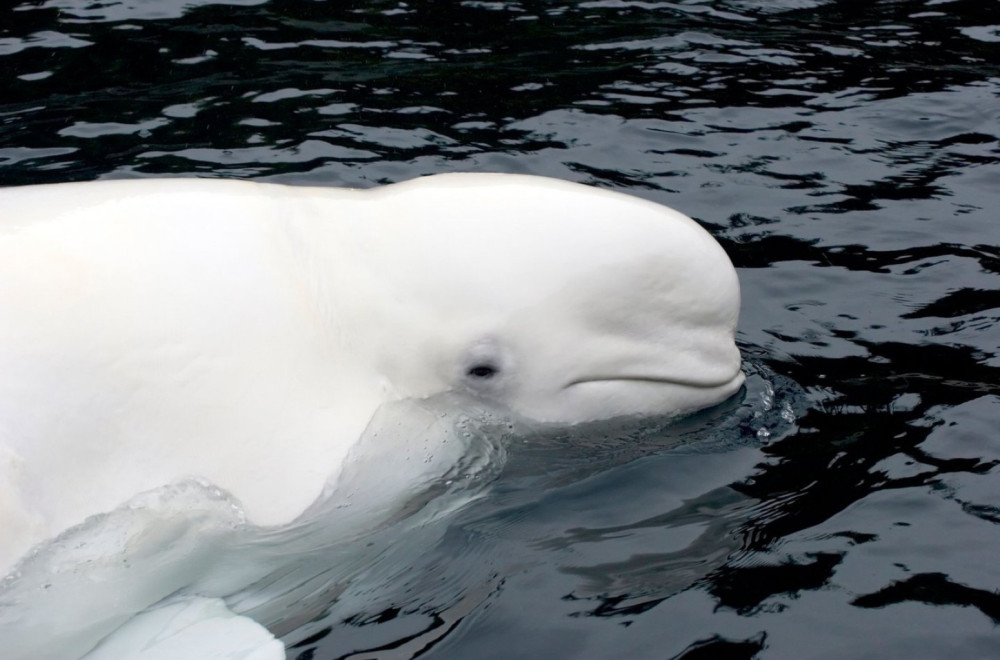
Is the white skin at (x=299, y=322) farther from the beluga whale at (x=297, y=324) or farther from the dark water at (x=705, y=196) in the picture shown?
the dark water at (x=705, y=196)

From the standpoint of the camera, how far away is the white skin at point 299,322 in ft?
17.7

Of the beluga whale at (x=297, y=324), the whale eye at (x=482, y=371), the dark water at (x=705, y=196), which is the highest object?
the beluga whale at (x=297, y=324)

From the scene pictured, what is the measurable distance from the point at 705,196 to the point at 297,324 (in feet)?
18.4

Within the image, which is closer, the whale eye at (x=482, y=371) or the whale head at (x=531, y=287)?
the whale head at (x=531, y=287)

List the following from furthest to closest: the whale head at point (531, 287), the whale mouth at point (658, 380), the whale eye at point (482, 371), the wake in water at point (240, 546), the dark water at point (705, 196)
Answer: the whale mouth at point (658, 380) → the whale eye at point (482, 371) → the whale head at point (531, 287) → the dark water at point (705, 196) → the wake in water at point (240, 546)

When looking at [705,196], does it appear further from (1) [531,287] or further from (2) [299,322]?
(2) [299,322]

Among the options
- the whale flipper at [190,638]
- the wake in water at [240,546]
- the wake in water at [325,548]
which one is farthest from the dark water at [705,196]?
the whale flipper at [190,638]

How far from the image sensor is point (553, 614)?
589 centimetres

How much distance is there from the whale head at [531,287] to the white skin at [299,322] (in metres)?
0.01

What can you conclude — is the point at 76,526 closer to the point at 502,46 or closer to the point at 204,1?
the point at 502,46

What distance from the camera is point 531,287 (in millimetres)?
6320

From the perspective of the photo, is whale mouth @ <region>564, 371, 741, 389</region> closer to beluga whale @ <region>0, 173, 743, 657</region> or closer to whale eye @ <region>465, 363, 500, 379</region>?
beluga whale @ <region>0, 173, 743, 657</region>

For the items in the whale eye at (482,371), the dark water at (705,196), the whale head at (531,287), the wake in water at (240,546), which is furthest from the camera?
the whale eye at (482,371)

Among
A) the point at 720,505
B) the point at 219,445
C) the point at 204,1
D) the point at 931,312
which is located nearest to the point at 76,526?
the point at 219,445
